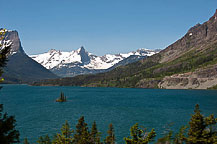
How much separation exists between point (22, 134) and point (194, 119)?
205 ft

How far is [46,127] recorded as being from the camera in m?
92.9

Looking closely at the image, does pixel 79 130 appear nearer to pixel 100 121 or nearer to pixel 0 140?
pixel 0 140

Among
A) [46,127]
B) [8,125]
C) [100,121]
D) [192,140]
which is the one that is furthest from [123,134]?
[8,125]

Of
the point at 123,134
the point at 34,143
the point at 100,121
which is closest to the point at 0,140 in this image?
the point at 34,143

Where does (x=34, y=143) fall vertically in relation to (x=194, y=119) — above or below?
below

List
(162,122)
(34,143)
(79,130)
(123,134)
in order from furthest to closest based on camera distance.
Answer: (162,122)
(123,134)
(34,143)
(79,130)

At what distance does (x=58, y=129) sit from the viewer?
3506 inches

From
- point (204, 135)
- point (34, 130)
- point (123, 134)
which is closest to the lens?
point (204, 135)

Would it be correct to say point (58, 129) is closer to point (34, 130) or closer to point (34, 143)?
point (34, 130)

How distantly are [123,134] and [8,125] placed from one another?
6184 centimetres

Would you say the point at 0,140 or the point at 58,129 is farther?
the point at 58,129

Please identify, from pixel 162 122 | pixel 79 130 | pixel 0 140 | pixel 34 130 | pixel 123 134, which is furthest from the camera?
pixel 162 122

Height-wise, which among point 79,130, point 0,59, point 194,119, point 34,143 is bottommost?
point 34,143

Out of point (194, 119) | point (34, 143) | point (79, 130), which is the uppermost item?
point (194, 119)
